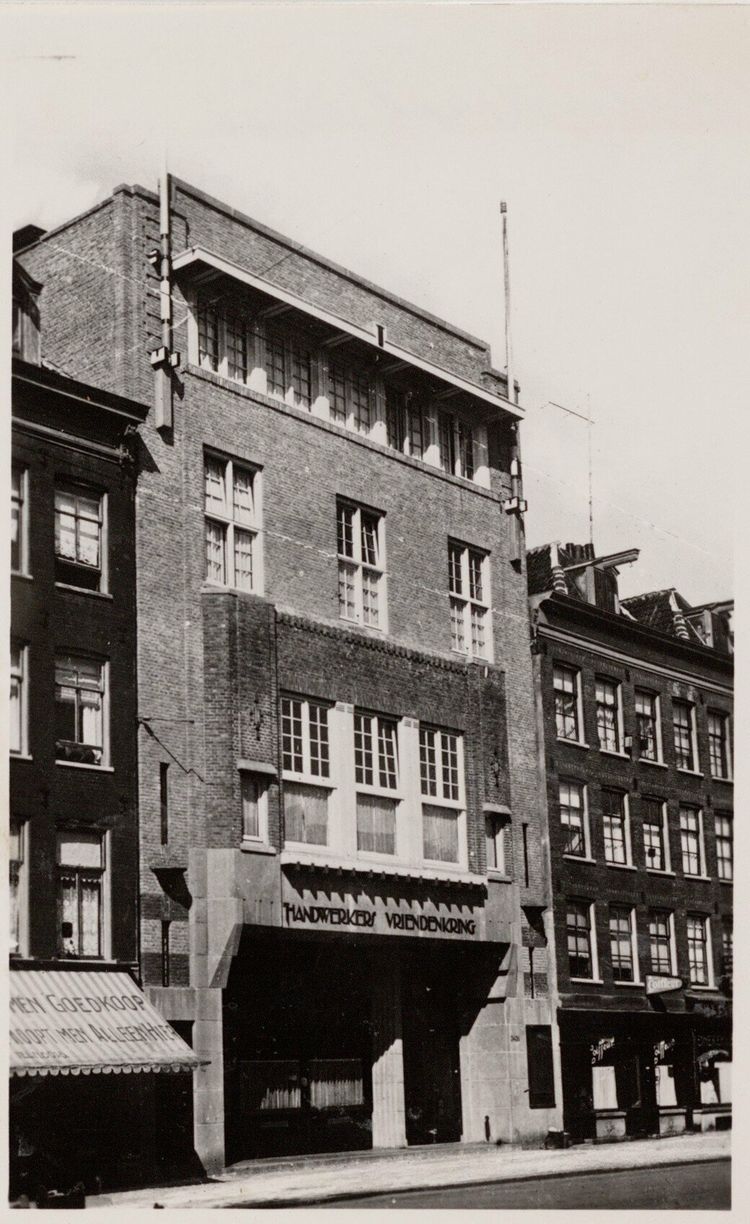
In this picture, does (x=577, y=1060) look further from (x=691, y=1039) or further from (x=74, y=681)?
(x=74, y=681)

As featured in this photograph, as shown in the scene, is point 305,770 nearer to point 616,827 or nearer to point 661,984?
point 616,827

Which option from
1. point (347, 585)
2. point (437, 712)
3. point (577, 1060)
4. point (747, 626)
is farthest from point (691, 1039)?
point (747, 626)

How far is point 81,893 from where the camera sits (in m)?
24.0

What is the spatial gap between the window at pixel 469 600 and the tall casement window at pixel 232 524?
546 centimetres

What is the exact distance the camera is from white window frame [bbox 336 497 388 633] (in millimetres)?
30234

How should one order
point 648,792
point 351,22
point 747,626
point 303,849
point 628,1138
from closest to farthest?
point 351,22 → point 747,626 → point 303,849 → point 628,1138 → point 648,792

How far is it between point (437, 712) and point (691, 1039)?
360 inches

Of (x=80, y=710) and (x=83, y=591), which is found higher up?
(x=83, y=591)

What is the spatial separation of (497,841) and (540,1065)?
14.5 ft

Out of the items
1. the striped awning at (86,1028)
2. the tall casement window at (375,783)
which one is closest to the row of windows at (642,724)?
the tall casement window at (375,783)

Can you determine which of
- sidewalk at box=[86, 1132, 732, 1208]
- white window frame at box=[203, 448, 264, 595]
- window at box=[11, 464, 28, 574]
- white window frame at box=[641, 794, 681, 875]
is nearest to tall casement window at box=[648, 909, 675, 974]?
white window frame at box=[641, 794, 681, 875]

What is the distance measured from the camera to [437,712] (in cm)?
3078

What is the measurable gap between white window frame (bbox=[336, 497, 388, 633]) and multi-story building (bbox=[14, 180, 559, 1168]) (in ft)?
0.19

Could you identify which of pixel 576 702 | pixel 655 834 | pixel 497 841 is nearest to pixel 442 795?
pixel 497 841
